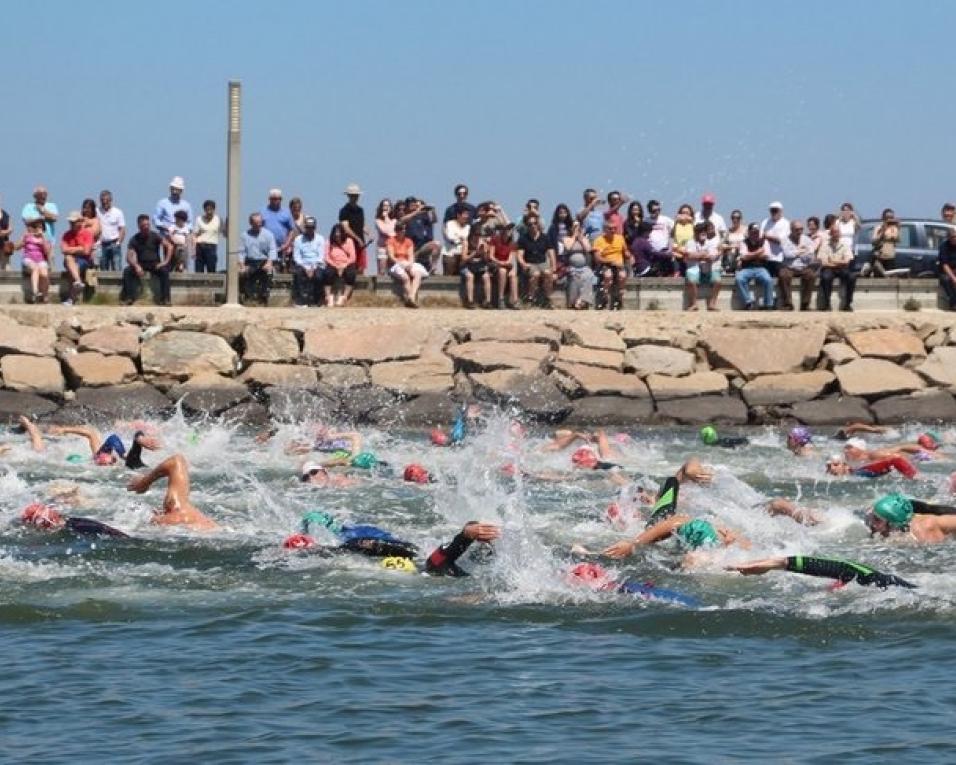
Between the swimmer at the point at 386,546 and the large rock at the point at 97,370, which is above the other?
the large rock at the point at 97,370

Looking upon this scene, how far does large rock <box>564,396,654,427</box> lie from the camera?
91.9 feet

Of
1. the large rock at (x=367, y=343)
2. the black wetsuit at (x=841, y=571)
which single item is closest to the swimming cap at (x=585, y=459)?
the large rock at (x=367, y=343)

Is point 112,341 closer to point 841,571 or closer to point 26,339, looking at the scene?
point 26,339

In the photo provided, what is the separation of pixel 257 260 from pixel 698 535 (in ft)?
46.6

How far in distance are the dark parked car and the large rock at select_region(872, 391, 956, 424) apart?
390 cm

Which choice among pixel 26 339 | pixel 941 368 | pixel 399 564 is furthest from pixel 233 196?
pixel 399 564

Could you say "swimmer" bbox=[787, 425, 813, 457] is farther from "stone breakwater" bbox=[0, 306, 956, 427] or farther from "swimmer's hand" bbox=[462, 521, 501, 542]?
"swimmer's hand" bbox=[462, 521, 501, 542]

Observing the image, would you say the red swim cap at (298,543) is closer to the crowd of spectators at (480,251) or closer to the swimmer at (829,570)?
the swimmer at (829,570)

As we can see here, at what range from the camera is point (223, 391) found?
1099 inches

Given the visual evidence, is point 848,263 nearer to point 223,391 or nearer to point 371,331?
point 371,331

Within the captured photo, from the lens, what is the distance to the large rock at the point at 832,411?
28.3m

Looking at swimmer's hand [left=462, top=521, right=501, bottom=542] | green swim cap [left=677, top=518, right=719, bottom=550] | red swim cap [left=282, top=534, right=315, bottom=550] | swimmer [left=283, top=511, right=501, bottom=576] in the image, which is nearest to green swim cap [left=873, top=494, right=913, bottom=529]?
green swim cap [left=677, top=518, right=719, bottom=550]

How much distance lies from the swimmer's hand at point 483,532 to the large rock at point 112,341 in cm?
1415

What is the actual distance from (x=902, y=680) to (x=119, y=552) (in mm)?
6919
